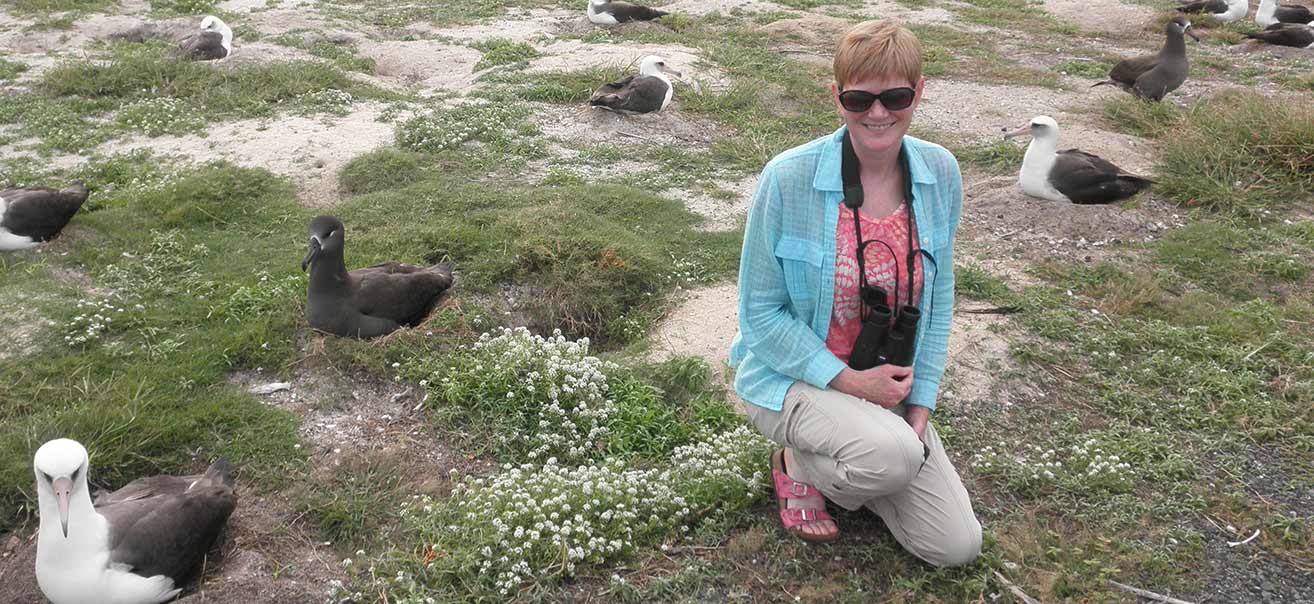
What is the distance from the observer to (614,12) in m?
14.1

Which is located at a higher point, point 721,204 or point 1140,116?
point 1140,116

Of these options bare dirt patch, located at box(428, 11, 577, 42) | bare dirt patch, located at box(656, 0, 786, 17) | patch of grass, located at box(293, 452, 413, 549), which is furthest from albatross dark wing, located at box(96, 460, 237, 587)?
bare dirt patch, located at box(656, 0, 786, 17)

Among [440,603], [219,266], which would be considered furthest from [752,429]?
[219,266]

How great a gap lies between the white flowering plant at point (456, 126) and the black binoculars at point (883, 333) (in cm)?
573

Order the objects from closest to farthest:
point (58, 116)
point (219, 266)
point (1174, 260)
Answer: point (219, 266) → point (1174, 260) → point (58, 116)

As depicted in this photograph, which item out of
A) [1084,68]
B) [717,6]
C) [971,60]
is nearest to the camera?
[1084,68]

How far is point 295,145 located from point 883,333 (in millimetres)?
6358

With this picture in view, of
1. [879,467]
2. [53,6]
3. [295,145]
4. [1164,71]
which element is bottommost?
[295,145]

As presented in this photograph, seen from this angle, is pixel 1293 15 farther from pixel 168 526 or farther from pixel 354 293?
pixel 168 526

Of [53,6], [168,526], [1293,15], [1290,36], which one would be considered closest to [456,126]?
[168,526]

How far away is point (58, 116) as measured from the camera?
8.55 metres

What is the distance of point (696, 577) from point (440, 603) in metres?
0.93

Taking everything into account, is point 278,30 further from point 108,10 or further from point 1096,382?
point 1096,382

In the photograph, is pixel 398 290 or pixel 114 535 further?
pixel 398 290
